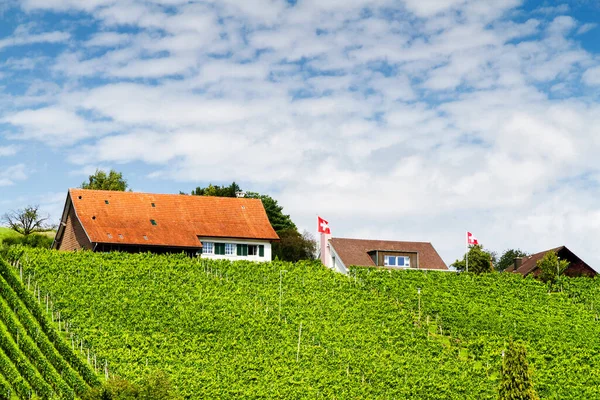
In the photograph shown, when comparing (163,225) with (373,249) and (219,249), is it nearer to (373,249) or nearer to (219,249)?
(219,249)

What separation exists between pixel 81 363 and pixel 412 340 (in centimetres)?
1834

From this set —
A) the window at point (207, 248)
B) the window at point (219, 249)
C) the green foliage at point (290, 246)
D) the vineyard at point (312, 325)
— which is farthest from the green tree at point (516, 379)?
the green foliage at point (290, 246)

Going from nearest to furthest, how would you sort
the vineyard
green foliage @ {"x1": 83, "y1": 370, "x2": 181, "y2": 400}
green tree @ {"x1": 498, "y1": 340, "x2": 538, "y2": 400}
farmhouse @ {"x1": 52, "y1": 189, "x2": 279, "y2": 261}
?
green foliage @ {"x1": 83, "y1": 370, "x2": 181, "y2": 400} < green tree @ {"x1": 498, "y1": 340, "x2": 538, "y2": 400} < the vineyard < farmhouse @ {"x1": 52, "y1": 189, "x2": 279, "y2": 261}

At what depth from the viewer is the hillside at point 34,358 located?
130 ft

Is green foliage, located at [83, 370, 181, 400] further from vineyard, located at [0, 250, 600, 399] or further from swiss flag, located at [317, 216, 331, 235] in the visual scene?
swiss flag, located at [317, 216, 331, 235]

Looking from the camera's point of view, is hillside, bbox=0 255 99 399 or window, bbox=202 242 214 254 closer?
hillside, bbox=0 255 99 399

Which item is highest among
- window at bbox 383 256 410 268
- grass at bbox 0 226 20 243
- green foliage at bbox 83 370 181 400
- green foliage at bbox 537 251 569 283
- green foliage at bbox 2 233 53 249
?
grass at bbox 0 226 20 243

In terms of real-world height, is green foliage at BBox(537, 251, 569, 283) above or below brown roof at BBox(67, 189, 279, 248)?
below

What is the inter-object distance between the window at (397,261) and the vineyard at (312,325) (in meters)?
9.49

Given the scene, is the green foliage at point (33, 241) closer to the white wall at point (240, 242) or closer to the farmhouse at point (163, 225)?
the farmhouse at point (163, 225)

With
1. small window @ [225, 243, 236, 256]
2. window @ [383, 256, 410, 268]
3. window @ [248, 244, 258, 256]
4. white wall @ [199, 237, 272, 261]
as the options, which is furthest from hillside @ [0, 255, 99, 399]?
window @ [383, 256, 410, 268]

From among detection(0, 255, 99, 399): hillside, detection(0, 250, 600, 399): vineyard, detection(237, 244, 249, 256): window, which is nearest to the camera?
detection(0, 255, 99, 399): hillside

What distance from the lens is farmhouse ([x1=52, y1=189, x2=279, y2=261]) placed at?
63.1 metres

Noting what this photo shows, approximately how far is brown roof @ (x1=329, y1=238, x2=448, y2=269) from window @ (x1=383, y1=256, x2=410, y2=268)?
806mm
